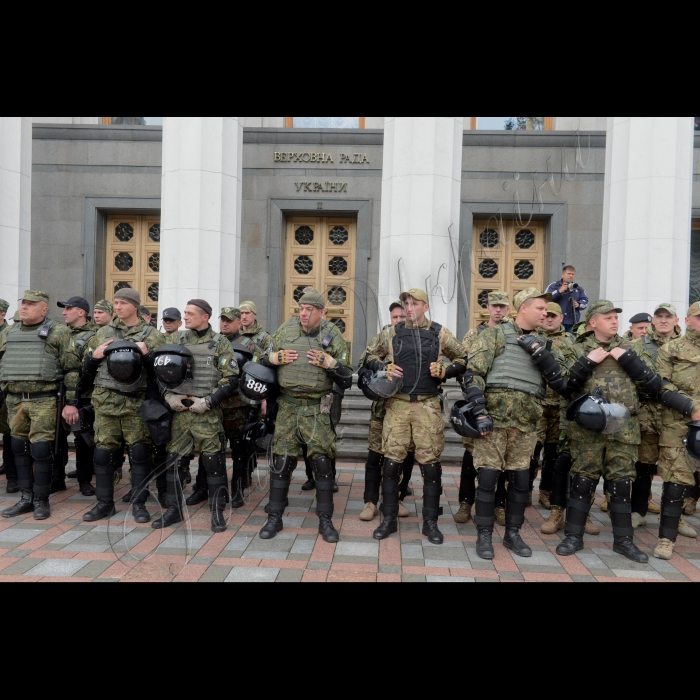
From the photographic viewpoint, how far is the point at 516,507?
15.0 feet

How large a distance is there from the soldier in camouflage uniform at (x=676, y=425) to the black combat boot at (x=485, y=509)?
4.58ft

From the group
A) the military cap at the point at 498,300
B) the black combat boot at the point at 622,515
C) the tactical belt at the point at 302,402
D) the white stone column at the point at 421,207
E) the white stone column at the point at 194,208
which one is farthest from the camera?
the white stone column at the point at 194,208

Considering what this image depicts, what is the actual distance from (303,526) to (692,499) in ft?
13.3

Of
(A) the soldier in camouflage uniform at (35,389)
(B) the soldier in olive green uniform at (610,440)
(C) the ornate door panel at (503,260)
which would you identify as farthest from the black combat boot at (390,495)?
(C) the ornate door panel at (503,260)

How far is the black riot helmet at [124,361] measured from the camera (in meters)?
4.76

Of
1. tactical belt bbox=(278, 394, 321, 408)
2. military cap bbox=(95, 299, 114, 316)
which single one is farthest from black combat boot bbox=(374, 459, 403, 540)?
military cap bbox=(95, 299, 114, 316)

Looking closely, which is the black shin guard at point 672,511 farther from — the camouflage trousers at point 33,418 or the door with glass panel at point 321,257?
the door with glass panel at point 321,257

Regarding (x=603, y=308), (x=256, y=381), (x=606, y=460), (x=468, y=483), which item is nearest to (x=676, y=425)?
(x=606, y=460)

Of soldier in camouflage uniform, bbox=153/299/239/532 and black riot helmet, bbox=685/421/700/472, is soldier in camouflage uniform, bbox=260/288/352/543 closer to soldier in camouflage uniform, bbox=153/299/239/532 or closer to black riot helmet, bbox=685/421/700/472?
soldier in camouflage uniform, bbox=153/299/239/532

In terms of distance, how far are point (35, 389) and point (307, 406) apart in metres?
2.69

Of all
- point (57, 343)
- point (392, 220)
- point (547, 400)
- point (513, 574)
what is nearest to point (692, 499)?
point (547, 400)

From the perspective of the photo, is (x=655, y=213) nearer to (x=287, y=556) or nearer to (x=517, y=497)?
(x=517, y=497)

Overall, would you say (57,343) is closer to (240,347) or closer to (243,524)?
(240,347)

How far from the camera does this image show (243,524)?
503 cm
